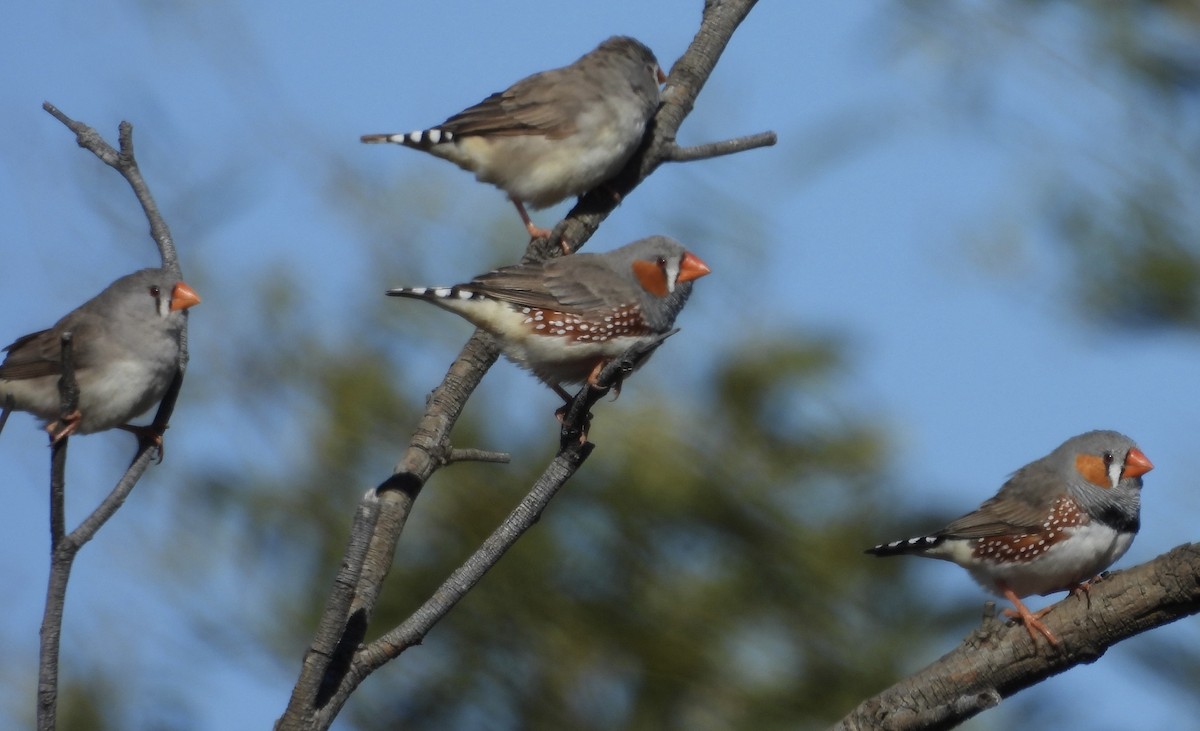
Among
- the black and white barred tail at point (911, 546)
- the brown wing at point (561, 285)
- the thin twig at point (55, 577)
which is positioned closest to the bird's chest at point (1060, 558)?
the black and white barred tail at point (911, 546)

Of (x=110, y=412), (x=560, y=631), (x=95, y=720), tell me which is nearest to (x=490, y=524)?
(x=560, y=631)

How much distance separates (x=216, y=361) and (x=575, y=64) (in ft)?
12.4

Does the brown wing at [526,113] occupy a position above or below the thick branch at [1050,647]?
above

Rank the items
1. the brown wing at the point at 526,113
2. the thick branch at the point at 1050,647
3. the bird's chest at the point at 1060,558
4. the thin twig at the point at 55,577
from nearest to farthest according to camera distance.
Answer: the thin twig at the point at 55,577
the thick branch at the point at 1050,647
the bird's chest at the point at 1060,558
the brown wing at the point at 526,113

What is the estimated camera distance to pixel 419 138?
5.69 m

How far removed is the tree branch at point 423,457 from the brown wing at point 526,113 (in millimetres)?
456

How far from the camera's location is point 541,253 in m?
5.05

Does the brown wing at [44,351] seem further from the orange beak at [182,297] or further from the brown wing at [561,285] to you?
the brown wing at [561,285]

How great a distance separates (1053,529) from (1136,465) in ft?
1.78

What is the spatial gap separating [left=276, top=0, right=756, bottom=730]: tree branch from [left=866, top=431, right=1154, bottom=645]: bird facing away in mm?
1667

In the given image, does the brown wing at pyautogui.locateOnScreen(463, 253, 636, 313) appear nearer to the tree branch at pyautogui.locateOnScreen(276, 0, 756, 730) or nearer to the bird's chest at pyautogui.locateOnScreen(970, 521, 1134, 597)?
the tree branch at pyautogui.locateOnScreen(276, 0, 756, 730)

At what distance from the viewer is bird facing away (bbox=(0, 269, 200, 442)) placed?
14.7ft

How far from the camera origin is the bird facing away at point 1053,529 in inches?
190

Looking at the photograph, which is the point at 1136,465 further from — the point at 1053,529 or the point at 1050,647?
the point at 1050,647
